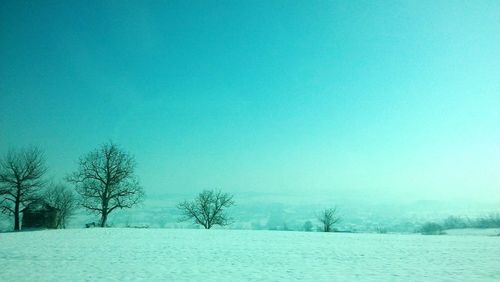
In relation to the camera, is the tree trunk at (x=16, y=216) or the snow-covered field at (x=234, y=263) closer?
the snow-covered field at (x=234, y=263)

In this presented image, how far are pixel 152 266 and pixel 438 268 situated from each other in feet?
49.1

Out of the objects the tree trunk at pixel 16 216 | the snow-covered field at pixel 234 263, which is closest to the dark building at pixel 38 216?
the tree trunk at pixel 16 216

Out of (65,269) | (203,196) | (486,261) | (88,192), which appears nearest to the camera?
(65,269)

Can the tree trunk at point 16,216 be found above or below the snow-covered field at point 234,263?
above

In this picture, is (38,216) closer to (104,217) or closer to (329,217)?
(104,217)

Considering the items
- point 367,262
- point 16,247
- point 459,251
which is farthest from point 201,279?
point 459,251

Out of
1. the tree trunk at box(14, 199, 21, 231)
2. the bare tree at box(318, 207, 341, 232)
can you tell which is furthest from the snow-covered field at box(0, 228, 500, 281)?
the bare tree at box(318, 207, 341, 232)

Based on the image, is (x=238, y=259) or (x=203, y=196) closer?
(x=238, y=259)

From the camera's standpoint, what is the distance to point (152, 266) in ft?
55.6

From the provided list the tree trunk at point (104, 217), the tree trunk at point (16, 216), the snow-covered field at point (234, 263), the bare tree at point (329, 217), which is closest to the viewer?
the snow-covered field at point (234, 263)

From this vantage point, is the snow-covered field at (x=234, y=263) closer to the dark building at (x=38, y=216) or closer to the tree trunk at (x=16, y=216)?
the dark building at (x=38, y=216)

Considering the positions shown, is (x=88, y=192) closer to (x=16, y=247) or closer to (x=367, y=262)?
(x=16, y=247)

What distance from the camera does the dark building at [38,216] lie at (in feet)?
141

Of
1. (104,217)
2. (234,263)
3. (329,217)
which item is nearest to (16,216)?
(104,217)
